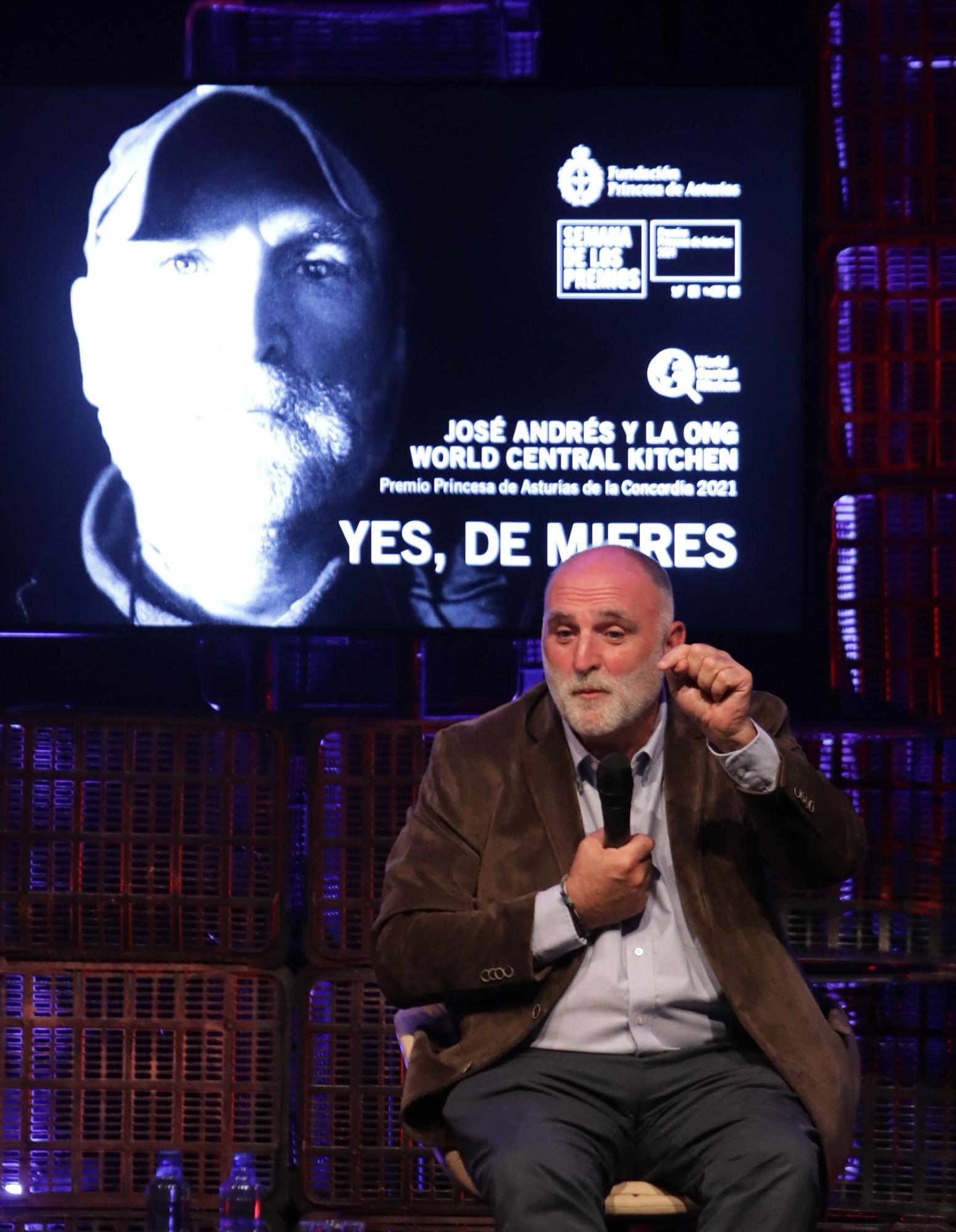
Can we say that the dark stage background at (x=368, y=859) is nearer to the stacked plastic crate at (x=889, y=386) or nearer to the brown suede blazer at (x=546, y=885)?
the stacked plastic crate at (x=889, y=386)

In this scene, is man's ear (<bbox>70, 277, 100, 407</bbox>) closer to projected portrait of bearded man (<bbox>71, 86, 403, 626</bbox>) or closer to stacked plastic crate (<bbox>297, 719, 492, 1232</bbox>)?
projected portrait of bearded man (<bbox>71, 86, 403, 626</bbox>)

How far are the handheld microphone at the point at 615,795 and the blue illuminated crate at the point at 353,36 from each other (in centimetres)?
233

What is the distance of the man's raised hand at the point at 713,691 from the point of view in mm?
2820

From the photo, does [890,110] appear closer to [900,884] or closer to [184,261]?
[184,261]

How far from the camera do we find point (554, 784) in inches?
122

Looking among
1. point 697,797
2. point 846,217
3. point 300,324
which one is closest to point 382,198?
point 300,324

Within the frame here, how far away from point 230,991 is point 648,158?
217 cm

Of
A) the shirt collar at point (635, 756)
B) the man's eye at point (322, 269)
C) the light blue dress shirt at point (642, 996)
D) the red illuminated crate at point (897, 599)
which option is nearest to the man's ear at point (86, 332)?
the man's eye at point (322, 269)

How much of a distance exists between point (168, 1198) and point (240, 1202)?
165 mm

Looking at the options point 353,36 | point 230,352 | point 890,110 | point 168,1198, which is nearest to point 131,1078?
point 168,1198

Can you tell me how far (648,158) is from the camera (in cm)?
407

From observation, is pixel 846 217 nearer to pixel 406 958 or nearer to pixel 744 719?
pixel 744 719

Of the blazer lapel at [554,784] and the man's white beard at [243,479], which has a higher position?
the man's white beard at [243,479]

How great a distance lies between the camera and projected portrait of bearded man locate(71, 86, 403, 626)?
4.05 meters
